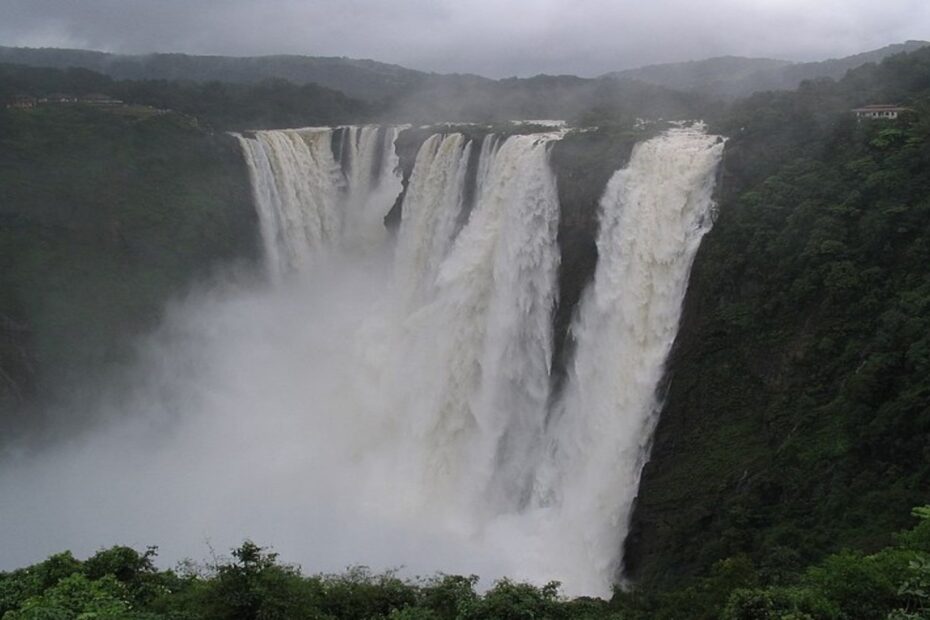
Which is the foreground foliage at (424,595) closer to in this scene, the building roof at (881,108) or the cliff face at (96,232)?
the building roof at (881,108)

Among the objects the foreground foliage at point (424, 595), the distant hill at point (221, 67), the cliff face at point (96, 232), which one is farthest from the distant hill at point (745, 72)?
the distant hill at point (221, 67)

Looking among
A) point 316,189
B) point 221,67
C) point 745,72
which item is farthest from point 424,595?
point 221,67

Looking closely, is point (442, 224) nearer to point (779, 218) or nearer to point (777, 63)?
point (779, 218)

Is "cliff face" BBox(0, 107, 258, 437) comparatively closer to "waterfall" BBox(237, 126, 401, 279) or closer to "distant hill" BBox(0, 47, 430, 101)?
"waterfall" BBox(237, 126, 401, 279)

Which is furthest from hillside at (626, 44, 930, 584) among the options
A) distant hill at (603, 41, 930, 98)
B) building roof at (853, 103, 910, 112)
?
distant hill at (603, 41, 930, 98)

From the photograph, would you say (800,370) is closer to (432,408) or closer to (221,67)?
(432,408)

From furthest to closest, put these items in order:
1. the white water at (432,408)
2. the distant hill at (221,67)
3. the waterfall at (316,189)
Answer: the distant hill at (221,67) → the waterfall at (316,189) → the white water at (432,408)

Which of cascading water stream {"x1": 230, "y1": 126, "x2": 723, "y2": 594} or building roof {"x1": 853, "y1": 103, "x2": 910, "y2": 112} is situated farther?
building roof {"x1": 853, "y1": 103, "x2": 910, "y2": 112}
